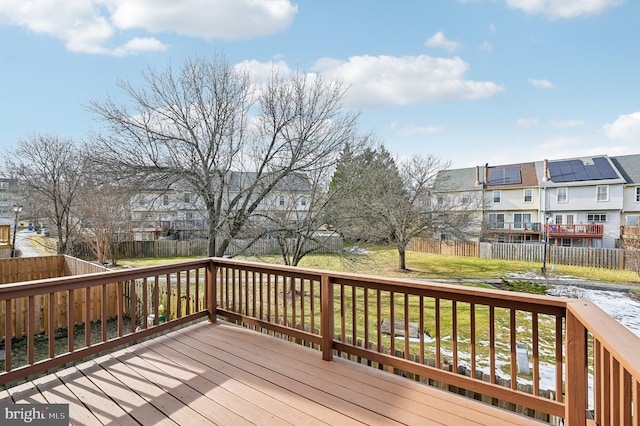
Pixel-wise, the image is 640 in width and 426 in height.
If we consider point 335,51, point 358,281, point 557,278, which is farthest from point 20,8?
point 557,278

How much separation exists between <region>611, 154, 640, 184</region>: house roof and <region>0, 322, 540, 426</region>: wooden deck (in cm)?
2524

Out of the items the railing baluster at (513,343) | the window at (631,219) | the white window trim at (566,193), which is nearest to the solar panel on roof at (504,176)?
the white window trim at (566,193)

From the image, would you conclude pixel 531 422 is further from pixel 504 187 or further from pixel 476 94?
pixel 504 187

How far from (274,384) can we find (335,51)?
27.6 ft

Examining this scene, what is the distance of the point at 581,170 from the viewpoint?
21.1m

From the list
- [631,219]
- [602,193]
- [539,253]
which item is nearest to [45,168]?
[539,253]

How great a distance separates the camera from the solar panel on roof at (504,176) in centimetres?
2286

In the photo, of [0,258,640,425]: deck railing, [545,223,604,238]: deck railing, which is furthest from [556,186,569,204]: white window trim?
[0,258,640,425]: deck railing

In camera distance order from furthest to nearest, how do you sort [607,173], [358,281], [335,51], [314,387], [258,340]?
[607,173]
[335,51]
[258,340]
[358,281]
[314,387]

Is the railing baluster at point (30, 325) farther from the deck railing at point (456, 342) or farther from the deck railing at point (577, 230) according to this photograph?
the deck railing at point (577, 230)

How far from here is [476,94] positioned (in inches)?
504

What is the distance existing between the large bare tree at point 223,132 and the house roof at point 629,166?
21255mm

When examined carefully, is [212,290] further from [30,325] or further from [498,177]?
[498,177]

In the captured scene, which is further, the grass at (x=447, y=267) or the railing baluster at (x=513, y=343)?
the grass at (x=447, y=267)
